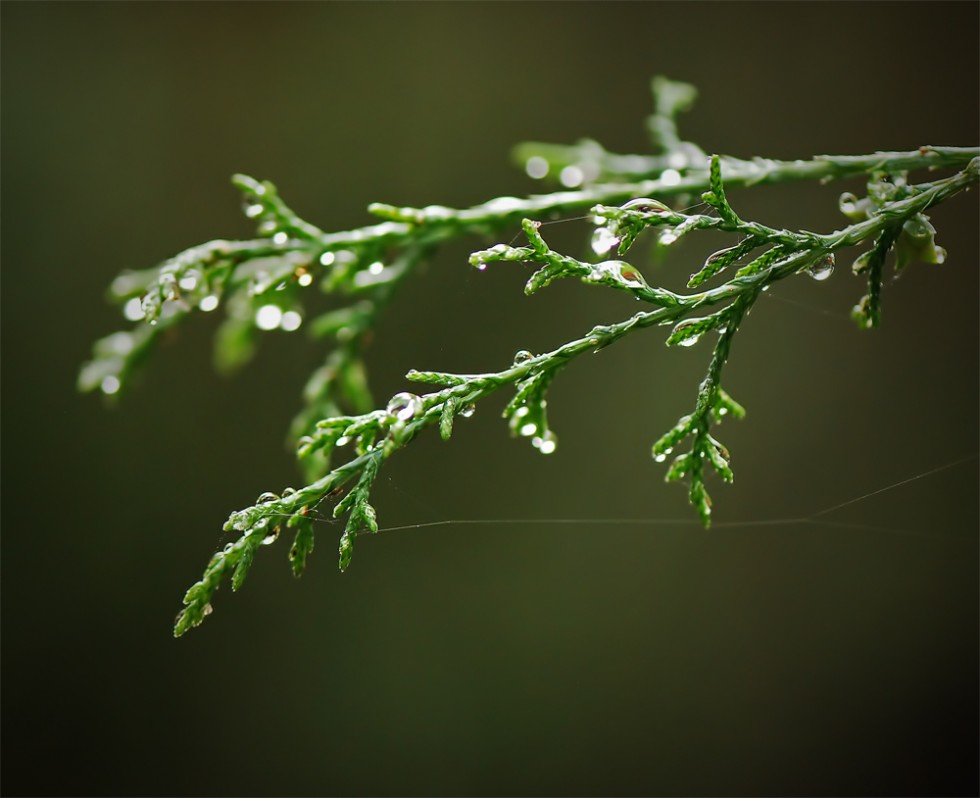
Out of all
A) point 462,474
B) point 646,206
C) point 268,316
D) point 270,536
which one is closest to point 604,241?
point 646,206

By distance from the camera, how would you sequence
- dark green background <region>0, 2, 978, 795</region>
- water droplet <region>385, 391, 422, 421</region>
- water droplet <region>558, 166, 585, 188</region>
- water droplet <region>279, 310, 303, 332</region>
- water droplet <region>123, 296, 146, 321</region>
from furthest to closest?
dark green background <region>0, 2, 978, 795</region> → water droplet <region>558, 166, 585, 188</region> → water droplet <region>279, 310, 303, 332</region> → water droplet <region>123, 296, 146, 321</region> → water droplet <region>385, 391, 422, 421</region>

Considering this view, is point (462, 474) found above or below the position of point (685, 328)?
below

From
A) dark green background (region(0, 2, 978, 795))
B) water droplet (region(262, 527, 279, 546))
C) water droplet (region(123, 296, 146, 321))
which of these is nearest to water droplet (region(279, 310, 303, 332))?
water droplet (region(123, 296, 146, 321))

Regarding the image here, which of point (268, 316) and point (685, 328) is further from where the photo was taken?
point (268, 316)

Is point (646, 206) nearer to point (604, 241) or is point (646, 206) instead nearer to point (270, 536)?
point (604, 241)

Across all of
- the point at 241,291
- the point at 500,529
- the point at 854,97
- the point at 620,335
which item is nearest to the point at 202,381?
the point at 500,529

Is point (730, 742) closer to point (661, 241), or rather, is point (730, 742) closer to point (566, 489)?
point (566, 489)

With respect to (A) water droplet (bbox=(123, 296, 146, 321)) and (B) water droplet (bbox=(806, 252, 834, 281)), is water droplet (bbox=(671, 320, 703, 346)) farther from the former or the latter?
(A) water droplet (bbox=(123, 296, 146, 321))
